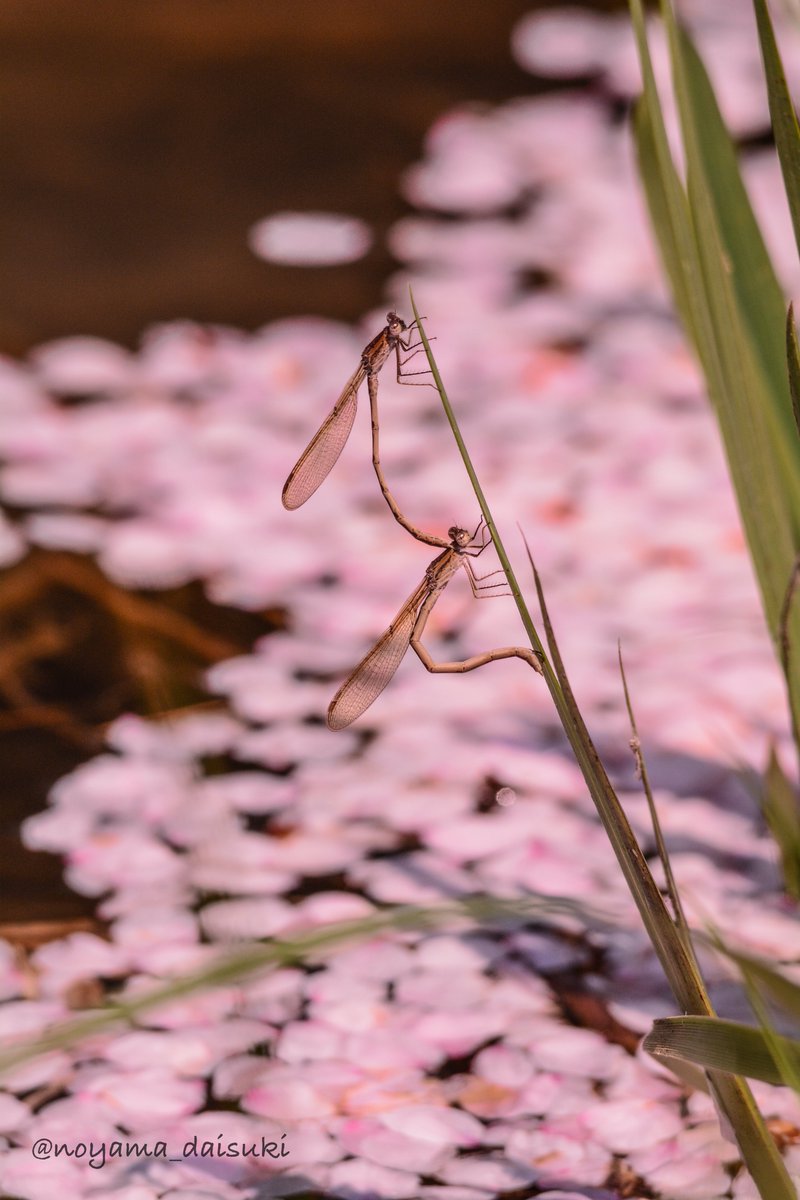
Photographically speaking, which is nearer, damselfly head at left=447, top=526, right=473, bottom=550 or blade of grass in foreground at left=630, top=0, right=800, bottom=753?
damselfly head at left=447, top=526, right=473, bottom=550

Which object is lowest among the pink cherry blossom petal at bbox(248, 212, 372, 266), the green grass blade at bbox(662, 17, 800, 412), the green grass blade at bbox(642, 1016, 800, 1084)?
the green grass blade at bbox(642, 1016, 800, 1084)

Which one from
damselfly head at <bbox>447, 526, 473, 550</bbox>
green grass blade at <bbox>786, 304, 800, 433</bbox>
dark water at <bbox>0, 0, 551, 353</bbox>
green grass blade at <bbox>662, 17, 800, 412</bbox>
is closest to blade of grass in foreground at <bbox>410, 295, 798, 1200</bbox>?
damselfly head at <bbox>447, 526, 473, 550</bbox>

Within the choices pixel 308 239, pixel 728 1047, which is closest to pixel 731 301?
pixel 728 1047

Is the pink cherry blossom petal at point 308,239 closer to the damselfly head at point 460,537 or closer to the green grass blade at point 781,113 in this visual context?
the green grass blade at point 781,113

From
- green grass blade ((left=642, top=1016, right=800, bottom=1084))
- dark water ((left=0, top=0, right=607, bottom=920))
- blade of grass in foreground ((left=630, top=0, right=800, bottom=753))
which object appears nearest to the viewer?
green grass blade ((left=642, top=1016, right=800, bottom=1084))

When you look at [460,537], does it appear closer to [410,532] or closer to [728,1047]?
[410,532]

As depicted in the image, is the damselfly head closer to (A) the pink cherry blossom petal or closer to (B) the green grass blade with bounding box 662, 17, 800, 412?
(B) the green grass blade with bounding box 662, 17, 800, 412

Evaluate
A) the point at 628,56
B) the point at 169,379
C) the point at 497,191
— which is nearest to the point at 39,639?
the point at 169,379
